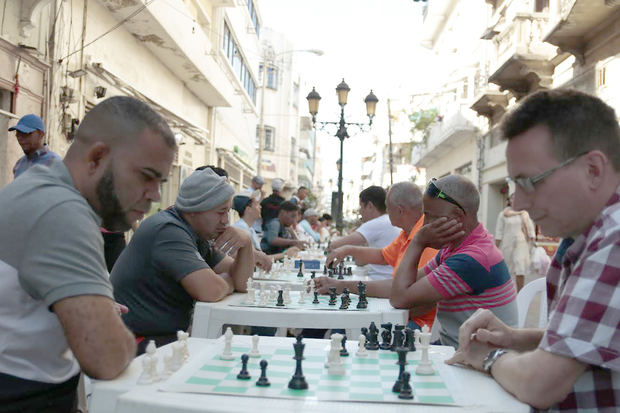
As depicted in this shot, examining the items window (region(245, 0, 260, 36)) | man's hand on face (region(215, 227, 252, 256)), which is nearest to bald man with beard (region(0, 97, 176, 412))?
man's hand on face (region(215, 227, 252, 256))

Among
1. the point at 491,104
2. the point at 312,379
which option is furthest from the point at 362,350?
the point at 491,104

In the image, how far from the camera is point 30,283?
1.54m

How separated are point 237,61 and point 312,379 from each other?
877 inches

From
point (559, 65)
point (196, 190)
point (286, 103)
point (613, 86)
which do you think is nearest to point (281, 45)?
point (286, 103)

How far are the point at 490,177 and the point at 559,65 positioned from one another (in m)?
5.27

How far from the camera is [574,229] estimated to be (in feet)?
5.18

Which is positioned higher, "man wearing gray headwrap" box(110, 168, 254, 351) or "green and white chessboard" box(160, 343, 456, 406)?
"man wearing gray headwrap" box(110, 168, 254, 351)

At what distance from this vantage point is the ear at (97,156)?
5.65ft

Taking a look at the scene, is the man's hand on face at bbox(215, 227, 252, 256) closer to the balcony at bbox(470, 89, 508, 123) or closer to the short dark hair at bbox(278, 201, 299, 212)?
the short dark hair at bbox(278, 201, 299, 212)

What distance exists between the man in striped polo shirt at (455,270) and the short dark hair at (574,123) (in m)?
1.36

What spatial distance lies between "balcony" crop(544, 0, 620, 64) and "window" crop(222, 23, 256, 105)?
35.9ft

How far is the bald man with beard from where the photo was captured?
Result: 1.54 m

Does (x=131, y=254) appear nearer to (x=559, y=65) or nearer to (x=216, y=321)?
(x=216, y=321)

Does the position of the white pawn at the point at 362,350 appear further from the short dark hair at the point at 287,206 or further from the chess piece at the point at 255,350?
the short dark hair at the point at 287,206
